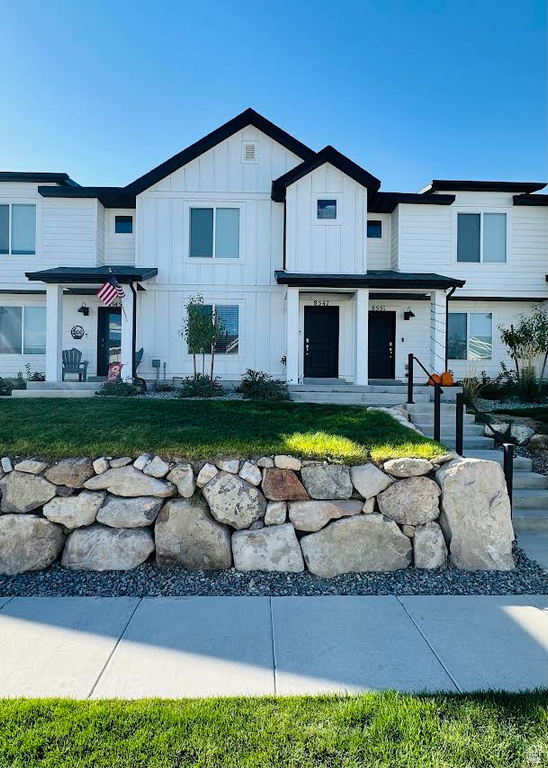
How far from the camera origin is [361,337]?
508 inches

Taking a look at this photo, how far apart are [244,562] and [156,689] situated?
1.87m

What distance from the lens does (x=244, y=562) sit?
15.4ft

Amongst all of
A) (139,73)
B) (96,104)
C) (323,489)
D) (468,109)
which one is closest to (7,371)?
(96,104)

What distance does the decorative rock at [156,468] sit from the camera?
4.93 meters

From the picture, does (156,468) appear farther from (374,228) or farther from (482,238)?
(482,238)

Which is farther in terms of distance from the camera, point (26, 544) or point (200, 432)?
point (200, 432)

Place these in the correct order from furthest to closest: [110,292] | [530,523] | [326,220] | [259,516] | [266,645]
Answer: [326,220], [110,292], [530,523], [259,516], [266,645]

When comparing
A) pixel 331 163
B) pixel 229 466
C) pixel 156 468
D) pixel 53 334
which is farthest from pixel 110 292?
pixel 229 466

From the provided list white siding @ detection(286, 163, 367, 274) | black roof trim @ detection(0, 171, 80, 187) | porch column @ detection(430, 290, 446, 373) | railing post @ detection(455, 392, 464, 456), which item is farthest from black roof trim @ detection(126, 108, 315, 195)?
railing post @ detection(455, 392, 464, 456)

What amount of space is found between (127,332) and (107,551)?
9.11 meters

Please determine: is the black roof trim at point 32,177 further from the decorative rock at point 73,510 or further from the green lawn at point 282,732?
the green lawn at point 282,732

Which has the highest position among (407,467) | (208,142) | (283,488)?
(208,142)

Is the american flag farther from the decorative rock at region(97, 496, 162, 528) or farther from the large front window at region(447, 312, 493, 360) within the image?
the large front window at region(447, 312, 493, 360)

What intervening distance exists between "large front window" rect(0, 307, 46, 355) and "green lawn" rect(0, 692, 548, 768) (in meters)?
14.1
